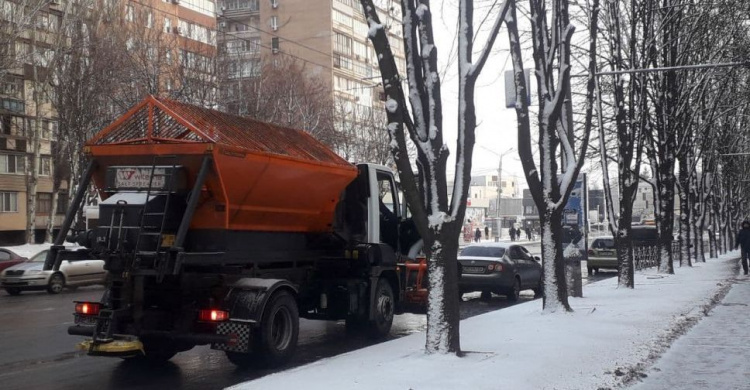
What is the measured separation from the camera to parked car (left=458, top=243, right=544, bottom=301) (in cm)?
1972

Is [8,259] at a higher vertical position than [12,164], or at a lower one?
lower

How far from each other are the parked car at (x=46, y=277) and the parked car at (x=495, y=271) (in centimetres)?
1043

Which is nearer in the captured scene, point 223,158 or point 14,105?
point 223,158

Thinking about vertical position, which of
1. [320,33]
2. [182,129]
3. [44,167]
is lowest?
[182,129]

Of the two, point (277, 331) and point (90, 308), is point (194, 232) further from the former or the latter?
point (277, 331)

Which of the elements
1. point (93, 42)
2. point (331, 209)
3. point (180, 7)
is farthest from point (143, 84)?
point (331, 209)

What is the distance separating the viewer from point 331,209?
479 inches

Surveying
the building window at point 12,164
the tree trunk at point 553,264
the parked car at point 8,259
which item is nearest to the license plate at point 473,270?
the tree trunk at point 553,264

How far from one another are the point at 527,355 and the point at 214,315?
378 cm

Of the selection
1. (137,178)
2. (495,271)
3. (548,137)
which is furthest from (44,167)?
(137,178)

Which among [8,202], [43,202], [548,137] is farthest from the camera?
[43,202]

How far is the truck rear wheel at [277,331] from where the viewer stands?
991 cm

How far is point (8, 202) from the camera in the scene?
50.7 metres

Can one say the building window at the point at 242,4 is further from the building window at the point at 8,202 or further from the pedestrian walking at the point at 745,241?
the pedestrian walking at the point at 745,241
